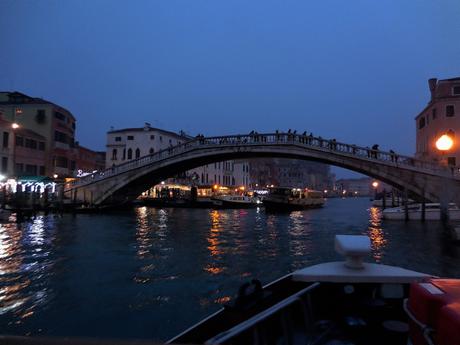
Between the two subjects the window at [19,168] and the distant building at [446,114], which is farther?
the distant building at [446,114]

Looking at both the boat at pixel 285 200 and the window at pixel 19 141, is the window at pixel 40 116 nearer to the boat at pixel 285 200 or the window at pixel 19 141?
the window at pixel 19 141

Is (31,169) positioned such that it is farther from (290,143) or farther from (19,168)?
(290,143)

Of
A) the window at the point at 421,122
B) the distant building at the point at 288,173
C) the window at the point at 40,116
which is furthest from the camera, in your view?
the distant building at the point at 288,173

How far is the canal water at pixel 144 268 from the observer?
629 centimetres

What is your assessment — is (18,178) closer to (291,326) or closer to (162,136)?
(162,136)

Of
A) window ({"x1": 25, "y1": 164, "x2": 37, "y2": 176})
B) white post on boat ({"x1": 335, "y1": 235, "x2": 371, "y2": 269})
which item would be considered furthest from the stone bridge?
white post on boat ({"x1": 335, "y1": 235, "x2": 371, "y2": 269})

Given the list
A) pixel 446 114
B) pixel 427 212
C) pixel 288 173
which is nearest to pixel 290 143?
pixel 427 212

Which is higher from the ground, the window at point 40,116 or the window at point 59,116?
the window at point 59,116

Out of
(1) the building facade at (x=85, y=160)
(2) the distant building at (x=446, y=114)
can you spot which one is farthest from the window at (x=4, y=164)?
(2) the distant building at (x=446, y=114)

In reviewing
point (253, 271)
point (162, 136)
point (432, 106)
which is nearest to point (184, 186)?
point (162, 136)

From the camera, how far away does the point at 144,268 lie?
9.95 m

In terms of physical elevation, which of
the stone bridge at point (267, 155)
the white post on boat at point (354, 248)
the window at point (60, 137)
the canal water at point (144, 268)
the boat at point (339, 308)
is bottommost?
the canal water at point (144, 268)

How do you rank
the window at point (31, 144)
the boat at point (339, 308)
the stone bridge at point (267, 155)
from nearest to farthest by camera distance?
the boat at point (339, 308) → the stone bridge at point (267, 155) → the window at point (31, 144)

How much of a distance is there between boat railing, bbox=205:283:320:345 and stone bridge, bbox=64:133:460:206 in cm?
2030
